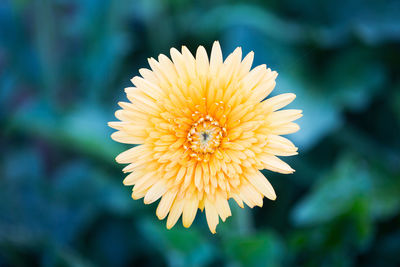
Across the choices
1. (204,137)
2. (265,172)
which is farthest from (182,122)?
(265,172)

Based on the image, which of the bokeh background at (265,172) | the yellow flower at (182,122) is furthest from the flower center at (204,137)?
the bokeh background at (265,172)

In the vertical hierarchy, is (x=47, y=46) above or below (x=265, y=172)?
above

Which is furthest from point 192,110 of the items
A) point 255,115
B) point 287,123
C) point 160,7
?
point 160,7

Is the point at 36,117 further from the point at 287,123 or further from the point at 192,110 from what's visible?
the point at 287,123

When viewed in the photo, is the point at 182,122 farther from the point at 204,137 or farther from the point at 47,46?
the point at 47,46

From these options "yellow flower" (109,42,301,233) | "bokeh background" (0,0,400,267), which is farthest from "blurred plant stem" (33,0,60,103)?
"yellow flower" (109,42,301,233)

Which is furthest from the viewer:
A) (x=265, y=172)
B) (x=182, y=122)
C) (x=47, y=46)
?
(x=47, y=46)
